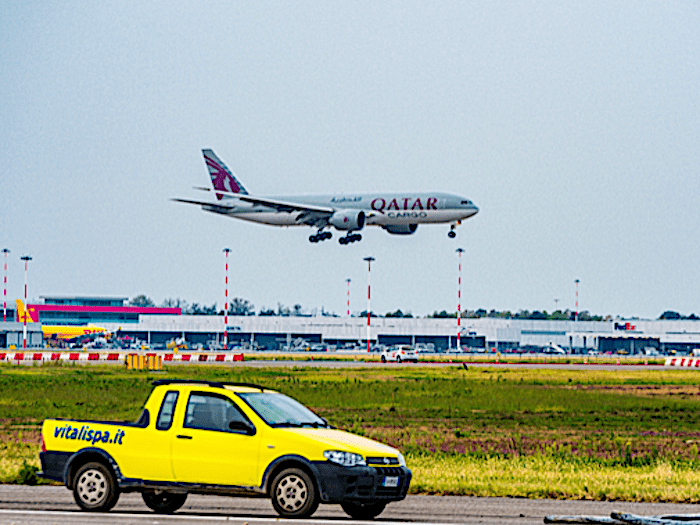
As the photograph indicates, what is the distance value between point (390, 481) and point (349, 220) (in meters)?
61.6

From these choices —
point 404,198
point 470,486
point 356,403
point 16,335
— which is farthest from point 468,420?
point 16,335

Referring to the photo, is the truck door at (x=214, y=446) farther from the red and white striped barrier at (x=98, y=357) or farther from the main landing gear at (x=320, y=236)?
the red and white striped barrier at (x=98, y=357)

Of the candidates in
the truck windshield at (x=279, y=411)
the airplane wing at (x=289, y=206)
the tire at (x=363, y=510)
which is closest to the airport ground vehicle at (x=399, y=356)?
the airplane wing at (x=289, y=206)

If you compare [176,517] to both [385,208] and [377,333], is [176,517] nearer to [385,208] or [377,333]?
[385,208]

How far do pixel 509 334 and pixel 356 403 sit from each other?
445 feet

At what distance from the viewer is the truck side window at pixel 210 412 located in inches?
603

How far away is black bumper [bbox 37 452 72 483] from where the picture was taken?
1565 cm

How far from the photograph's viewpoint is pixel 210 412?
15422 millimetres

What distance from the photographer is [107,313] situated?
19538 cm

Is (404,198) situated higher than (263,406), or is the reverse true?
(404,198)

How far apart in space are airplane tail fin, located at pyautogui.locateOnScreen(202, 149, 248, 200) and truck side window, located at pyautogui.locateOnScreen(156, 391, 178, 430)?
78.0m

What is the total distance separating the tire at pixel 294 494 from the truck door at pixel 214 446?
0.38 meters

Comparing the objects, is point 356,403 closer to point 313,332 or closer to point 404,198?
point 404,198

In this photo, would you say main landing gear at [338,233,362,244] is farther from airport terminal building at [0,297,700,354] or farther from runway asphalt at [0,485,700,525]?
airport terminal building at [0,297,700,354]
